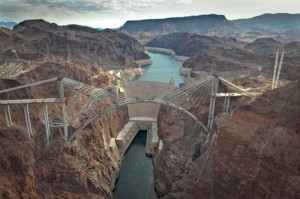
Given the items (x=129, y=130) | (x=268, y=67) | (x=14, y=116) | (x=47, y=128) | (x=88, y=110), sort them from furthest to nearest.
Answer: (x=268, y=67)
(x=129, y=130)
(x=88, y=110)
(x=14, y=116)
(x=47, y=128)

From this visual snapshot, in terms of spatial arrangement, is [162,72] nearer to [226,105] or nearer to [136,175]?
[136,175]

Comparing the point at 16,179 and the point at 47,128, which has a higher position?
the point at 47,128

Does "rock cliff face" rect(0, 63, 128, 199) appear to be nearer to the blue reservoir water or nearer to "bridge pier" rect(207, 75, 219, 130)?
"bridge pier" rect(207, 75, 219, 130)

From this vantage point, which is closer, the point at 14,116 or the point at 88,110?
the point at 14,116

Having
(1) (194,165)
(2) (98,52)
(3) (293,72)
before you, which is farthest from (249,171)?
(2) (98,52)

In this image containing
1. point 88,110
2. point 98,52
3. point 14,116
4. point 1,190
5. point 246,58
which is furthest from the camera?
point 98,52

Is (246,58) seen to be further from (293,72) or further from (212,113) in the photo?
(212,113)

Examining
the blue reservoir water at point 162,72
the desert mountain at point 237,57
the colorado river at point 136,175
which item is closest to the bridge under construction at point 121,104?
the colorado river at point 136,175
